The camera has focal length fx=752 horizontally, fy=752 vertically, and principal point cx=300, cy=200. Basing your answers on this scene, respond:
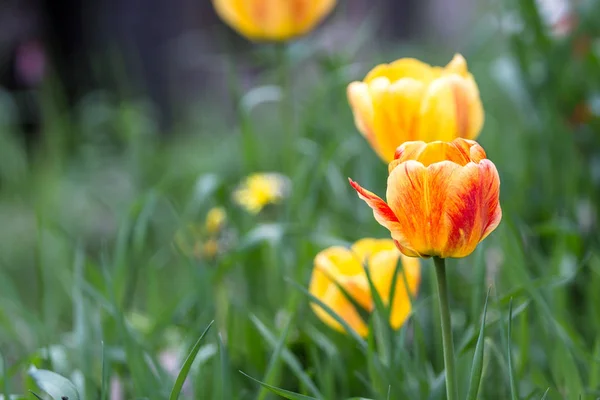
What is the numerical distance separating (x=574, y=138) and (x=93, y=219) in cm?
166

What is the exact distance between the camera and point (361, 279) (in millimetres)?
908

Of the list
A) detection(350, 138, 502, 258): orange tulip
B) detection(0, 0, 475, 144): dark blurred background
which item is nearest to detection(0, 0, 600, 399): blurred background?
detection(350, 138, 502, 258): orange tulip

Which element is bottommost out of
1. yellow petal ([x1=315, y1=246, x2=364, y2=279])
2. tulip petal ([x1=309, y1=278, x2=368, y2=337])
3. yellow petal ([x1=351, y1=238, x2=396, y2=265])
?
tulip petal ([x1=309, y1=278, x2=368, y2=337])

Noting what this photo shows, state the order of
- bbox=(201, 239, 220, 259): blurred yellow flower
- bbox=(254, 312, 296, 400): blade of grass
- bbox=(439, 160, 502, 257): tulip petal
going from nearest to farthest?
1. bbox=(439, 160, 502, 257): tulip petal
2. bbox=(254, 312, 296, 400): blade of grass
3. bbox=(201, 239, 220, 259): blurred yellow flower

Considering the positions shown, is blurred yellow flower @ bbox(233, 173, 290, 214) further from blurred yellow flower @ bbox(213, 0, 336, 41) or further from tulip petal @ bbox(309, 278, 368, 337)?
tulip petal @ bbox(309, 278, 368, 337)

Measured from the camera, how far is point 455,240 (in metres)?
0.61

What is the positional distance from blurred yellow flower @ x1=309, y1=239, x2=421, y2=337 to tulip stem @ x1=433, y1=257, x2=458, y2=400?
261mm

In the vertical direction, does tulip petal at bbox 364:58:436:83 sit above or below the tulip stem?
above

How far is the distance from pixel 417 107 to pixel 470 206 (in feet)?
0.80

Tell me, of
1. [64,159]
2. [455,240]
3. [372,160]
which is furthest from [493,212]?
[64,159]

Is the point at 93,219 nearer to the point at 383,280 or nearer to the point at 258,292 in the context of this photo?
the point at 258,292

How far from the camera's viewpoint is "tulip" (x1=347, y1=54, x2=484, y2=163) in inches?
31.5

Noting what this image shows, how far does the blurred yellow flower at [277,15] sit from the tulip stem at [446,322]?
3.02 ft

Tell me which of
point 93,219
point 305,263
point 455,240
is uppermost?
point 455,240
